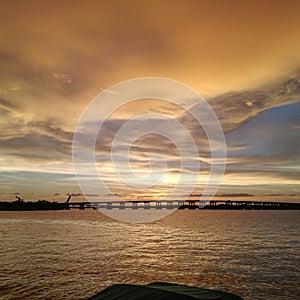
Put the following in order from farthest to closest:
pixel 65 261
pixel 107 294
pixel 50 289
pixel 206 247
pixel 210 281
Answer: pixel 206 247
pixel 65 261
pixel 210 281
pixel 50 289
pixel 107 294

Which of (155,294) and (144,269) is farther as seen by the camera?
(144,269)

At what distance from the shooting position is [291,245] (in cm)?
4866

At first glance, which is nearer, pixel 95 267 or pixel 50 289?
pixel 50 289

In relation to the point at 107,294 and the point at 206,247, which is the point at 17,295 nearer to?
the point at 107,294

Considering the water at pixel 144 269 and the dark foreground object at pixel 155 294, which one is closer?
the dark foreground object at pixel 155 294

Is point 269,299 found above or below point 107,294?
below

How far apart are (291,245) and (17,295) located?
40125 mm

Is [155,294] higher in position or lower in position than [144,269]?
higher

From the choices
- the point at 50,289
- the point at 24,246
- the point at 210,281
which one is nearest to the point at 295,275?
the point at 210,281

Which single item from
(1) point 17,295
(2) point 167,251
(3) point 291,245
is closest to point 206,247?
(2) point 167,251

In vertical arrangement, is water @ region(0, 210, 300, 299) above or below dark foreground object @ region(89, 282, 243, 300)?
below

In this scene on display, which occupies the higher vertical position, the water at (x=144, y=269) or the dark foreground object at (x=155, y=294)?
the dark foreground object at (x=155, y=294)

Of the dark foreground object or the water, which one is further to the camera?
the water

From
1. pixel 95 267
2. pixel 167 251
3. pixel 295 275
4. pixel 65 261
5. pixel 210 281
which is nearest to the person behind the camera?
pixel 210 281
